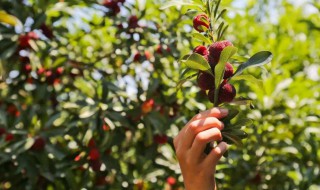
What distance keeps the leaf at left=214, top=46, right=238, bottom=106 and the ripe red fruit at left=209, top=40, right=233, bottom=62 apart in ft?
0.15

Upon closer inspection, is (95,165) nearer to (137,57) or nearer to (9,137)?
(9,137)

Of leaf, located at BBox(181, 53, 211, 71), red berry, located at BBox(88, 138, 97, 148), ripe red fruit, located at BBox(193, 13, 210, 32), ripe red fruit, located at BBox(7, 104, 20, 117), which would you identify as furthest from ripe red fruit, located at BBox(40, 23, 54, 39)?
leaf, located at BBox(181, 53, 211, 71)

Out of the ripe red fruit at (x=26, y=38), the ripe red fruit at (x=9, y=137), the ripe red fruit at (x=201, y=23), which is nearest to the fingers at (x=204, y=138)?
the ripe red fruit at (x=201, y=23)

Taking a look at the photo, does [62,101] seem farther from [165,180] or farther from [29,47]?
[165,180]

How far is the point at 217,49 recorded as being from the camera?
993 millimetres

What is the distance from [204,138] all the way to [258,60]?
23 centimetres

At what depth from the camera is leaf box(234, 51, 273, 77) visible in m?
0.98

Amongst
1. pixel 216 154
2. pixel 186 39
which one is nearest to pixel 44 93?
pixel 186 39

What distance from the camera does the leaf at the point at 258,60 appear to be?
0.98m

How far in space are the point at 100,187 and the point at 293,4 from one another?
309 centimetres

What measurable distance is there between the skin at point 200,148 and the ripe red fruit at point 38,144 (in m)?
1.57

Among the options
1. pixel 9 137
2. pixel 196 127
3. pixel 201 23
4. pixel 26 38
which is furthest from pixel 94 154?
pixel 196 127

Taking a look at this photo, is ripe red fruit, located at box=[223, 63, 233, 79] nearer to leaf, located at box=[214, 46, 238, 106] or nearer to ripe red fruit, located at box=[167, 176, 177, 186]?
leaf, located at box=[214, 46, 238, 106]

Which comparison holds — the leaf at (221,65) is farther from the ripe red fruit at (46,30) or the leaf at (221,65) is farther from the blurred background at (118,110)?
the ripe red fruit at (46,30)
